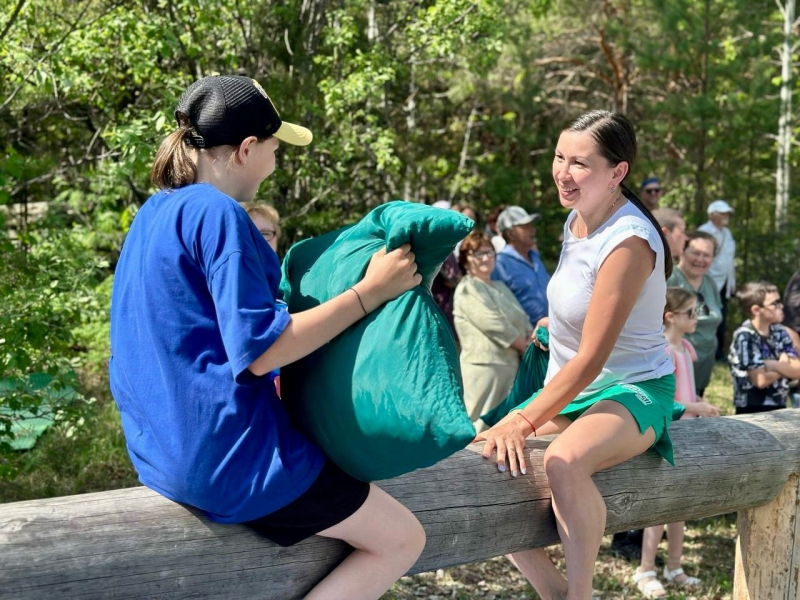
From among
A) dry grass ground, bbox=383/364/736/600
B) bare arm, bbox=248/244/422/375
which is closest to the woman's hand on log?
bare arm, bbox=248/244/422/375

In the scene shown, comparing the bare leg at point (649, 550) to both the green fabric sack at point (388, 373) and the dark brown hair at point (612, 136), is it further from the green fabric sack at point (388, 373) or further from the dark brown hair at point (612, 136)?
the green fabric sack at point (388, 373)

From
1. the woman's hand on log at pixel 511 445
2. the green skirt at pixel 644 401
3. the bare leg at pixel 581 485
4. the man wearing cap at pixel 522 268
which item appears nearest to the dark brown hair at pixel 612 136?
the green skirt at pixel 644 401

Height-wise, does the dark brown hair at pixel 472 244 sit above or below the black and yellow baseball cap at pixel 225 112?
below

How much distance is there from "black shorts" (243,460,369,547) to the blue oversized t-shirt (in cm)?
5

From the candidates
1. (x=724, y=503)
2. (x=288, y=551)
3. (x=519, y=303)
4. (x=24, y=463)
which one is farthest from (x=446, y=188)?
(x=288, y=551)

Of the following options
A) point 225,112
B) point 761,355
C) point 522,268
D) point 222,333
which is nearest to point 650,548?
point 761,355

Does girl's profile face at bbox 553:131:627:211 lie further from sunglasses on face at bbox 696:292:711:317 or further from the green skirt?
sunglasses on face at bbox 696:292:711:317

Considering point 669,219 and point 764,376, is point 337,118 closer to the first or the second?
point 669,219

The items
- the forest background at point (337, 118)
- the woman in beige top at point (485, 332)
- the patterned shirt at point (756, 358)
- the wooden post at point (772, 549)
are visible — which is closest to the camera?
the wooden post at point (772, 549)

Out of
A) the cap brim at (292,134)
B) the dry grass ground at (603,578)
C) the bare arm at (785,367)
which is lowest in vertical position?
the dry grass ground at (603,578)

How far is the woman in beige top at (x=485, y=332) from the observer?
5746 mm

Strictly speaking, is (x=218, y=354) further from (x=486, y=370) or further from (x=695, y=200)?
(x=695, y=200)

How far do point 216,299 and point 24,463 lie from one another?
3436mm

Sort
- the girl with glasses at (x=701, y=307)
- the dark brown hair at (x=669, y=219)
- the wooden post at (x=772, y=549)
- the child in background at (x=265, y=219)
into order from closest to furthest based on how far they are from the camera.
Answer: the wooden post at (x=772, y=549) < the child in background at (x=265, y=219) < the dark brown hair at (x=669, y=219) < the girl with glasses at (x=701, y=307)
